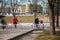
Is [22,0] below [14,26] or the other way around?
the other way around

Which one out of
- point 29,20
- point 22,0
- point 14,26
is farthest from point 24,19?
point 14,26

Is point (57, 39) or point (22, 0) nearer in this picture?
point (57, 39)

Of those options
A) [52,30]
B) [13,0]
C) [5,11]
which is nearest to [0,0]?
[5,11]

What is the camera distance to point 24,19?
62406mm

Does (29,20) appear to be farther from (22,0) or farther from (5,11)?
(5,11)

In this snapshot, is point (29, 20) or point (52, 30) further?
point (29, 20)

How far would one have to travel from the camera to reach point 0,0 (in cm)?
7519

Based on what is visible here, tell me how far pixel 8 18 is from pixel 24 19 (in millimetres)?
4609

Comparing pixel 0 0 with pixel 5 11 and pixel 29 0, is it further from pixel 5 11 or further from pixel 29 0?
pixel 29 0

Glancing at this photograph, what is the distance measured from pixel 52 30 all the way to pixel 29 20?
42.1m

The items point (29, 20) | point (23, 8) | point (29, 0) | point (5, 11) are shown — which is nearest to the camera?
point (29, 0)

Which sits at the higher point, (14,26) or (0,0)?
(0,0)

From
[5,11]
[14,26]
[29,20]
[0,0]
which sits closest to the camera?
[14,26]

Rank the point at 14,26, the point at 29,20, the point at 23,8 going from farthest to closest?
the point at 23,8
the point at 29,20
the point at 14,26
